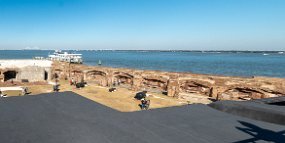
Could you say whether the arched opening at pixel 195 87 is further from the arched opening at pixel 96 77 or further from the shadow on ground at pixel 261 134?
the shadow on ground at pixel 261 134

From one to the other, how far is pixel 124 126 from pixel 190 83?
38068 millimetres

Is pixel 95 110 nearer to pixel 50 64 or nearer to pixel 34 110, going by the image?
pixel 34 110

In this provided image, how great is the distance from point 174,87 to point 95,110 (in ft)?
104

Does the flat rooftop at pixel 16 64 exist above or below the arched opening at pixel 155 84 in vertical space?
above

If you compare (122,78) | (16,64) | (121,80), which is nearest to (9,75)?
(16,64)

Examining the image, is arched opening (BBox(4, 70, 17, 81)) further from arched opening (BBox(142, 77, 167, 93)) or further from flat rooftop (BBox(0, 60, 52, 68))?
arched opening (BBox(142, 77, 167, 93))

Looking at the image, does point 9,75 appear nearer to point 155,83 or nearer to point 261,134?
point 155,83

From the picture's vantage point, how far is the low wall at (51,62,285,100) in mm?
39969

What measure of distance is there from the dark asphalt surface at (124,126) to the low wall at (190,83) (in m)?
29.8

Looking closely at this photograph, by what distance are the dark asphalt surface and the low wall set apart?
2979cm

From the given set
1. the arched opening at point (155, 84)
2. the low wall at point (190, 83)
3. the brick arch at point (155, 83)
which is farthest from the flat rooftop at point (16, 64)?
the arched opening at point (155, 84)

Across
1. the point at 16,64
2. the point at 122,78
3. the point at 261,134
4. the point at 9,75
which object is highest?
the point at 261,134

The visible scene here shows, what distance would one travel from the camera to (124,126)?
10344 millimetres

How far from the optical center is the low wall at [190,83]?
39969 mm
